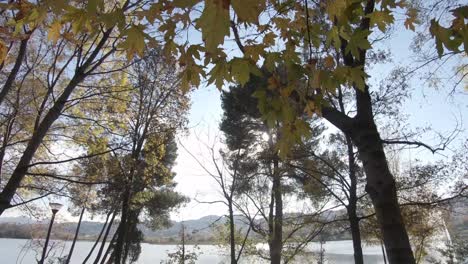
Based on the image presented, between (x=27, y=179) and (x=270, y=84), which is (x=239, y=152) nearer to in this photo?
(x=27, y=179)

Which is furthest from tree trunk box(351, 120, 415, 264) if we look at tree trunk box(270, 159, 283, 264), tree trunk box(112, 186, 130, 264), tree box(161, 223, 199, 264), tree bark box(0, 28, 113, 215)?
tree box(161, 223, 199, 264)

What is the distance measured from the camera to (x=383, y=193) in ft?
6.84

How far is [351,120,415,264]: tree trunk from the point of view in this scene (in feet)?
6.32

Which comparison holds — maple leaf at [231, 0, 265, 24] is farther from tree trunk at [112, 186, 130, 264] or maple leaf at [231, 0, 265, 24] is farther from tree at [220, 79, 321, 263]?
tree at [220, 79, 321, 263]

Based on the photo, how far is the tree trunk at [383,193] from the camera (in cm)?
193

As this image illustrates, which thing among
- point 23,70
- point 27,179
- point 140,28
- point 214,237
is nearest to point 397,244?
point 140,28

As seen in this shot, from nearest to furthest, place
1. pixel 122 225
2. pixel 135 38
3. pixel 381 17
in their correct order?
pixel 135 38 → pixel 381 17 → pixel 122 225

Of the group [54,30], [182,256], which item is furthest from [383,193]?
[182,256]

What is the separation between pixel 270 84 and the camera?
201 centimetres

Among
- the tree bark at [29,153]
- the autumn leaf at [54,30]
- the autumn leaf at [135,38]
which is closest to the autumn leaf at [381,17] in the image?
the autumn leaf at [135,38]

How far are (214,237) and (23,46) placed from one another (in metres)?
23.7

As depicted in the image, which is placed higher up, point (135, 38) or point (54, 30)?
point (54, 30)

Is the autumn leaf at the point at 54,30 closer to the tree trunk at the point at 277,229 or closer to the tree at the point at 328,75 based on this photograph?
the tree at the point at 328,75

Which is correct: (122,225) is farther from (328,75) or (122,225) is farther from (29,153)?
(328,75)
